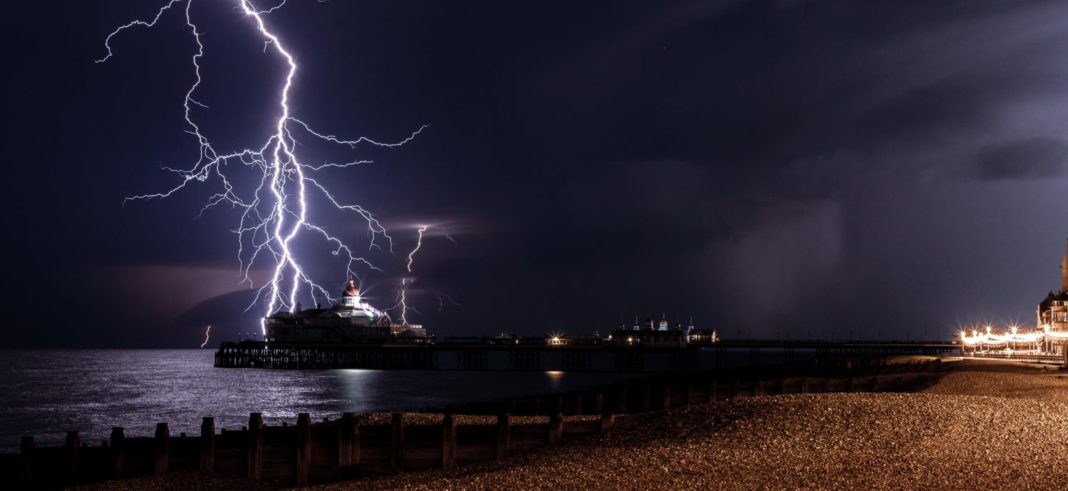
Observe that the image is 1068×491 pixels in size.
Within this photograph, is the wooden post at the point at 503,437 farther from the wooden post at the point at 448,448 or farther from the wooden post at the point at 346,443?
the wooden post at the point at 346,443

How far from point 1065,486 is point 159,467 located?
11.4 meters

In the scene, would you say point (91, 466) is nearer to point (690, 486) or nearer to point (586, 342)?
point (690, 486)

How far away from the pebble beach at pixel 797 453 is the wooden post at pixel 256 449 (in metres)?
0.23

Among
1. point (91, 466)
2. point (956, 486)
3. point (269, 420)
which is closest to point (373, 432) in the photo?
point (91, 466)

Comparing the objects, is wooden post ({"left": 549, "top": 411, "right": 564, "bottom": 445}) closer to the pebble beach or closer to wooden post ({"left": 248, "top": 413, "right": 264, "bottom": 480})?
the pebble beach

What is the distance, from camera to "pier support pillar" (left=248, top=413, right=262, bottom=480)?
40.5 feet

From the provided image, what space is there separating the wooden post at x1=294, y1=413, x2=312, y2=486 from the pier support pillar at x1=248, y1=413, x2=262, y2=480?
0.13 metres

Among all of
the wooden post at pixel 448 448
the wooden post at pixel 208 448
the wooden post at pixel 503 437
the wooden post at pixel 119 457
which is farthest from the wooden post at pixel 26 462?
the wooden post at pixel 503 437

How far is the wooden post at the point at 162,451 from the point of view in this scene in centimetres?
1282

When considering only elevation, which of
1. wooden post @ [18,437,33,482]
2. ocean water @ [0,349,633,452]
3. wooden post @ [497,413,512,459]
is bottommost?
ocean water @ [0,349,633,452]

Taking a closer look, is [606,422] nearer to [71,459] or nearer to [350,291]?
[71,459]

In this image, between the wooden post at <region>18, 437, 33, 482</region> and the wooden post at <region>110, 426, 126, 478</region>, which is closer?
the wooden post at <region>110, 426, 126, 478</region>

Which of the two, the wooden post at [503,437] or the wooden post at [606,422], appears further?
the wooden post at [606,422]

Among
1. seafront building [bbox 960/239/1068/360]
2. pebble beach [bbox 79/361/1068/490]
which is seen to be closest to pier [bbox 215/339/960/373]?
seafront building [bbox 960/239/1068/360]
